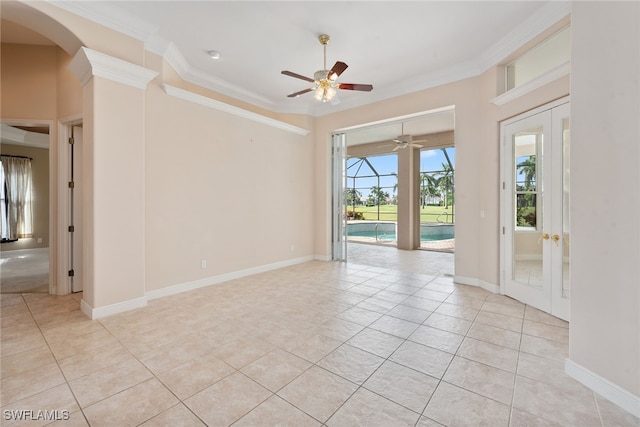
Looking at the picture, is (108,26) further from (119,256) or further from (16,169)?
(16,169)

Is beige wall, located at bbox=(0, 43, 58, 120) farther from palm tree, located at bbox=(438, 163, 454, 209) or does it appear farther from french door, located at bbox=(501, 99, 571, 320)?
palm tree, located at bbox=(438, 163, 454, 209)

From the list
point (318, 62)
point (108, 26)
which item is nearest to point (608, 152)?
point (318, 62)

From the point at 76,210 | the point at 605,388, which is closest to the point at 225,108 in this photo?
the point at 76,210

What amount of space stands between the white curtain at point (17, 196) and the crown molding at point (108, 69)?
6.96m

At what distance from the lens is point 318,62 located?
444 cm

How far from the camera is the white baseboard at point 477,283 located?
13.7 feet

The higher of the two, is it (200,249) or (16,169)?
(16,169)

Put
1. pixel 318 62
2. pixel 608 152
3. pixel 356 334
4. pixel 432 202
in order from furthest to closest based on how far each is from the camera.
A: pixel 432 202
pixel 318 62
pixel 356 334
pixel 608 152

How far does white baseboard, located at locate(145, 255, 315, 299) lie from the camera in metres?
3.98

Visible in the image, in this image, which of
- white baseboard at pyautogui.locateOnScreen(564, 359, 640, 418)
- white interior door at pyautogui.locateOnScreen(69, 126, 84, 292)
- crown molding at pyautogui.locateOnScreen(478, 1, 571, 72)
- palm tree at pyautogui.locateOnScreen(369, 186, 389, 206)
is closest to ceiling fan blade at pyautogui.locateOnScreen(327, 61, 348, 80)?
crown molding at pyautogui.locateOnScreen(478, 1, 571, 72)

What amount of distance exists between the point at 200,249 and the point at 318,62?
3.52 metres

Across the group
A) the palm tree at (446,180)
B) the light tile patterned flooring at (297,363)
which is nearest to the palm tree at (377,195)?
the palm tree at (446,180)

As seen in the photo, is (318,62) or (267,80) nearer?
(318,62)

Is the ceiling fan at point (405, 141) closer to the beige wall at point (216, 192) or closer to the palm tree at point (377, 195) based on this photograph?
the beige wall at point (216, 192)
